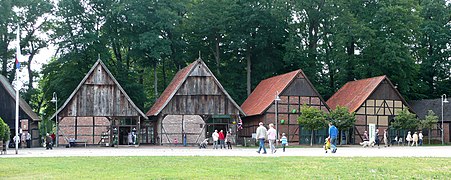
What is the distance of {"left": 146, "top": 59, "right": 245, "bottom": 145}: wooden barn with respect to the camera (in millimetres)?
56500

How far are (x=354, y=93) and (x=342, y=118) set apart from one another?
7.31 meters

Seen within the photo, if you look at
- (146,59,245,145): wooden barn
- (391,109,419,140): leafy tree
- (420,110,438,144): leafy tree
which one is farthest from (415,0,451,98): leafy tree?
(146,59,245,145): wooden barn

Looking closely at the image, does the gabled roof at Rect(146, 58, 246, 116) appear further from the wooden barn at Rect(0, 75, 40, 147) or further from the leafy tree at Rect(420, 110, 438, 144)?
the leafy tree at Rect(420, 110, 438, 144)

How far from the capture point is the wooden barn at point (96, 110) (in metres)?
54.7

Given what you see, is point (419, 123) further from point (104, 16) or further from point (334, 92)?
point (104, 16)

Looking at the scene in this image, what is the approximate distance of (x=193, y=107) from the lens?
56875 mm

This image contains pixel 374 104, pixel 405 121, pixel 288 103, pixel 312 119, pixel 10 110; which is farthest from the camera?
pixel 374 104

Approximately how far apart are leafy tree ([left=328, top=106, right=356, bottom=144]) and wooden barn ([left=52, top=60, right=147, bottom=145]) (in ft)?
49.4

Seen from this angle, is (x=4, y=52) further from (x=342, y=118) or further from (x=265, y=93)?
(x=342, y=118)

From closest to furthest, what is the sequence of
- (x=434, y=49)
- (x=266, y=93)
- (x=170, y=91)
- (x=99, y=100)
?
(x=99, y=100) < (x=170, y=91) < (x=266, y=93) < (x=434, y=49)

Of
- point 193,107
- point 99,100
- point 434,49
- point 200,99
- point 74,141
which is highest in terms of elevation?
point 434,49

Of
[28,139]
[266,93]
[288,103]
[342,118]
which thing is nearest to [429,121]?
[342,118]

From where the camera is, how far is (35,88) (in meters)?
69.9

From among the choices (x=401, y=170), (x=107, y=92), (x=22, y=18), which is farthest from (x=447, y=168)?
(x=22, y=18)
